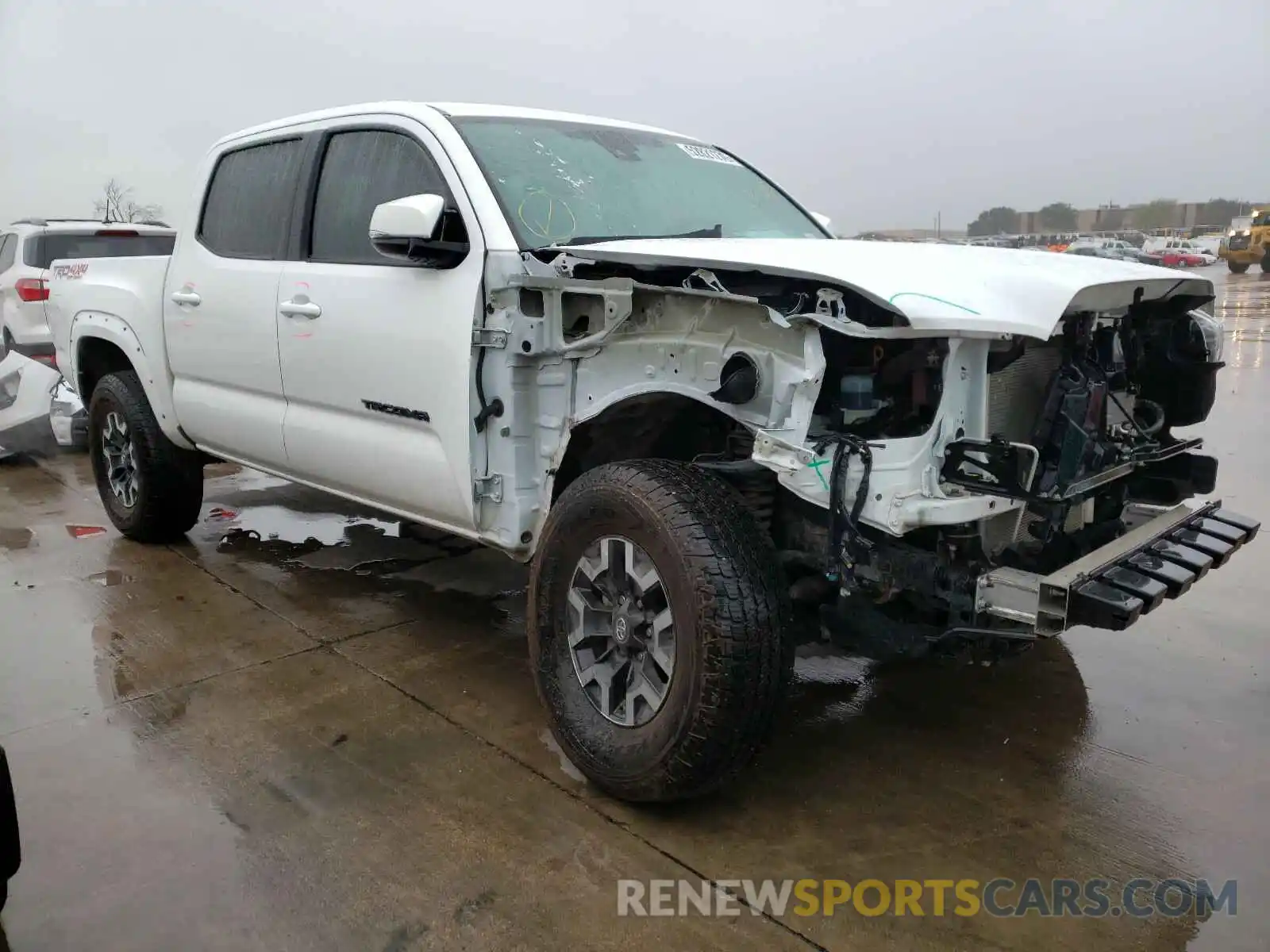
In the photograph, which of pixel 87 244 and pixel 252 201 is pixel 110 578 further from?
pixel 87 244

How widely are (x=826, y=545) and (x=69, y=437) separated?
283 inches

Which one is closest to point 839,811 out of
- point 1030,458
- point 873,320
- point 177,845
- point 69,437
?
point 1030,458

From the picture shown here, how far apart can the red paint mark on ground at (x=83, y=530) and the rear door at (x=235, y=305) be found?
135cm

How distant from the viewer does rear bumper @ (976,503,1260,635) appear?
2.41m

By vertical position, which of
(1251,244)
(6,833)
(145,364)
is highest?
(1251,244)

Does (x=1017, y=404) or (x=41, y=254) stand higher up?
(x=41, y=254)

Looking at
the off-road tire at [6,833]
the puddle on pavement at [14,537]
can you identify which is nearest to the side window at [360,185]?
the off-road tire at [6,833]

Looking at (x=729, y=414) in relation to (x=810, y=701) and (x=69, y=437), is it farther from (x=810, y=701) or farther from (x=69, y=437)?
(x=69, y=437)

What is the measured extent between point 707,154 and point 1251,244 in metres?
35.6

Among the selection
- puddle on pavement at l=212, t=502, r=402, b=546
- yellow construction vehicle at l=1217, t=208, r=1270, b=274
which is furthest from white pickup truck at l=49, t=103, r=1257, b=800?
yellow construction vehicle at l=1217, t=208, r=1270, b=274

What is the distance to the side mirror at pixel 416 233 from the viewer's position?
309 centimetres

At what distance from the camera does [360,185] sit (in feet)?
12.7

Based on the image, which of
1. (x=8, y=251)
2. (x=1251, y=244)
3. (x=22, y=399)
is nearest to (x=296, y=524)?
(x=22, y=399)

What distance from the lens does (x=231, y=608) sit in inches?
178
